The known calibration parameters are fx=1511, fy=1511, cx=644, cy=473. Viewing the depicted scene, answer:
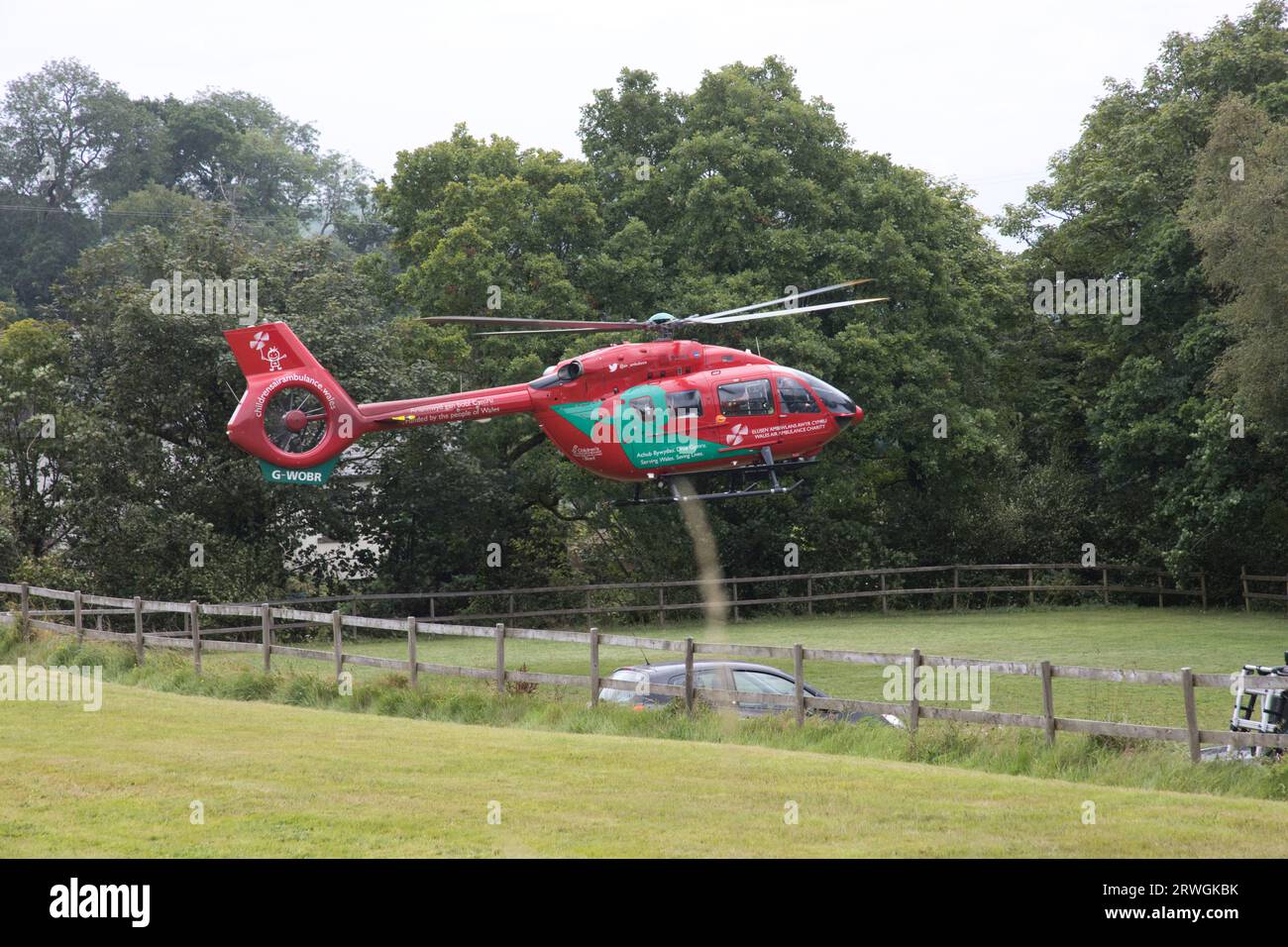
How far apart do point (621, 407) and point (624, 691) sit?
33.5ft

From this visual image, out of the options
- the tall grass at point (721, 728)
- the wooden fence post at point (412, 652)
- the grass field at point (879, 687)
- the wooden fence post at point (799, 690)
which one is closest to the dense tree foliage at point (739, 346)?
the grass field at point (879, 687)

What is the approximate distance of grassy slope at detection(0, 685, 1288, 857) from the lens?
9648 mm

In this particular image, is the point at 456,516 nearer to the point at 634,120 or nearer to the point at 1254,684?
the point at 634,120

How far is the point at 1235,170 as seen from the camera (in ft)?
111

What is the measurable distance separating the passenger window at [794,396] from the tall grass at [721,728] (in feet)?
27.4

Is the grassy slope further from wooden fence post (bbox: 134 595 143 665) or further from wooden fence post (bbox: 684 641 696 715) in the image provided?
wooden fence post (bbox: 134 595 143 665)

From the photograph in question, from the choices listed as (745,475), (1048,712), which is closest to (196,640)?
(745,475)

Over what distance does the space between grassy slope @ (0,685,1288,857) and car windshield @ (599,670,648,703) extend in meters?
2.27

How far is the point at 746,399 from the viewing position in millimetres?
26422

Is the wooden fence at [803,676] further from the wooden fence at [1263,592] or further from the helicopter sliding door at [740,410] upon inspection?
the wooden fence at [1263,592]

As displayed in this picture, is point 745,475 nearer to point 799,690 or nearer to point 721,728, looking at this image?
point 799,690

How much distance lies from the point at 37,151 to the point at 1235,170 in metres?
77.3

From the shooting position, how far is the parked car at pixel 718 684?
16.0 metres
